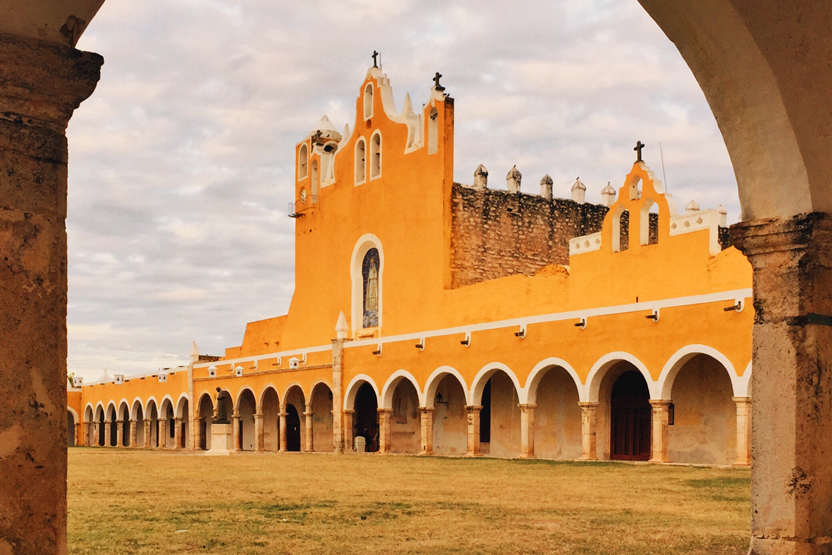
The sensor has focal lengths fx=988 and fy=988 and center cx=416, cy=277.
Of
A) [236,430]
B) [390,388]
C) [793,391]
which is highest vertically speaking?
[793,391]

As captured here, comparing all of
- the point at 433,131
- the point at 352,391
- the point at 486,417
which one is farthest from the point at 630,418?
the point at 433,131

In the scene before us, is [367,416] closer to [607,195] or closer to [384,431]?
[384,431]

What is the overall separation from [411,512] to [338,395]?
18829 millimetres

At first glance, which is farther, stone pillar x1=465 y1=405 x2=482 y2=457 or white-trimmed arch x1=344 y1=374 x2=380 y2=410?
white-trimmed arch x1=344 y1=374 x2=380 y2=410

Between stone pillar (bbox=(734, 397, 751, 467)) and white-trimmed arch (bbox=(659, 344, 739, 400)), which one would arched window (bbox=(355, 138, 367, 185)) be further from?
stone pillar (bbox=(734, 397, 751, 467))

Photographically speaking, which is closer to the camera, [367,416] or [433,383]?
[433,383]

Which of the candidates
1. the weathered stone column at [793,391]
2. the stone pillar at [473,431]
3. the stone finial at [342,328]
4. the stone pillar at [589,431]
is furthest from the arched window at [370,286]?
the weathered stone column at [793,391]

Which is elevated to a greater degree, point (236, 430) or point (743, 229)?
point (743, 229)

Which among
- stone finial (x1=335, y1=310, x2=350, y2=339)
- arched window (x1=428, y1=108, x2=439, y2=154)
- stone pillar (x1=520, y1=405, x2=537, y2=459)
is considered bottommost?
stone pillar (x1=520, y1=405, x2=537, y2=459)

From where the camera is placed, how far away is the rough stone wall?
26719 mm

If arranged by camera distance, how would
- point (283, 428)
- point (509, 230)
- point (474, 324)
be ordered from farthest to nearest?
point (283, 428), point (509, 230), point (474, 324)

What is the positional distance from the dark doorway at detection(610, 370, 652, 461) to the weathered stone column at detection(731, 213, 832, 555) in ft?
52.3

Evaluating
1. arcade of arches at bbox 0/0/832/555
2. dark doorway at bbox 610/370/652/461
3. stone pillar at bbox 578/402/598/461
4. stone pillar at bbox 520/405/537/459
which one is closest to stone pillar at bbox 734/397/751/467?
stone pillar at bbox 578/402/598/461

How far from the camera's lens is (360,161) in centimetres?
3028
